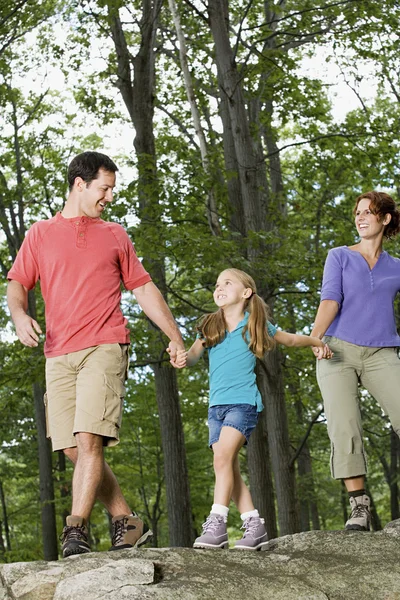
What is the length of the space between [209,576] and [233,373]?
1.43m

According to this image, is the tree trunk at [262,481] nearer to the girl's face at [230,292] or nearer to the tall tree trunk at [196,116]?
the tall tree trunk at [196,116]

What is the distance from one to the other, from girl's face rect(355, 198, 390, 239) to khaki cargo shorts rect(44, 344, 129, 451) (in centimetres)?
187

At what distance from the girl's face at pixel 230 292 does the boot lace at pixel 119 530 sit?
58.4 inches

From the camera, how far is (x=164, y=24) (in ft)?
57.2

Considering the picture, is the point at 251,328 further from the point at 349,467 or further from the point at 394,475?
the point at 394,475

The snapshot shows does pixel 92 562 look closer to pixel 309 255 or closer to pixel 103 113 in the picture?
pixel 309 255

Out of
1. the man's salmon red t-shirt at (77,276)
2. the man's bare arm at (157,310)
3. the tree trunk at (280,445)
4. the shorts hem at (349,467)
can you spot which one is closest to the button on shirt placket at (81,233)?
the man's salmon red t-shirt at (77,276)

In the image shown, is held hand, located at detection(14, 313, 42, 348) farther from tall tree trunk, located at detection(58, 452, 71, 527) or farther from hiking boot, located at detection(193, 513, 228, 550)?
tall tree trunk, located at detection(58, 452, 71, 527)

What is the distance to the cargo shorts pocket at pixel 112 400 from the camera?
5.11 meters

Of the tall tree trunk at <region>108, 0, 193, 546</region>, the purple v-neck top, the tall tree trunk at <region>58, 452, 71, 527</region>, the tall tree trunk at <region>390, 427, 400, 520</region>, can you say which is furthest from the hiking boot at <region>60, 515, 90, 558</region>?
the tall tree trunk at <region>390, 427, 400, 520</region>

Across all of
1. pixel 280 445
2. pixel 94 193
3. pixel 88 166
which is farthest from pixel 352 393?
pixel 280 445

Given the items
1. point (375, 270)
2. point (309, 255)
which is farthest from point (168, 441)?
point (375, 270)

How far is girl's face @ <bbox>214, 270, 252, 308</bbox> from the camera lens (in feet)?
18.7

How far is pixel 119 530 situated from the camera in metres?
5.27
